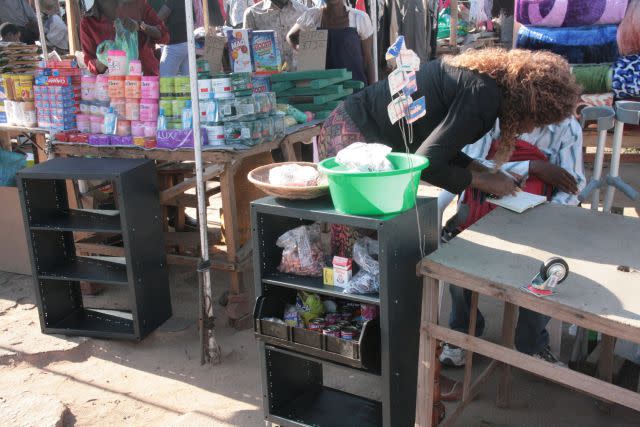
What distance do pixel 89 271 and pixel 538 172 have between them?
2519 millimetres

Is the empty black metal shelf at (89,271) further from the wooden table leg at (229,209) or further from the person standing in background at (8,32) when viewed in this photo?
the person standing in background at (8,32)

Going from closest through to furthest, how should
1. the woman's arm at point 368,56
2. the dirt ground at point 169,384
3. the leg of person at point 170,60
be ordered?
the dirt ground at point 169,384 → the leg of person at point 170,60 → the woman's arm at point 368,56

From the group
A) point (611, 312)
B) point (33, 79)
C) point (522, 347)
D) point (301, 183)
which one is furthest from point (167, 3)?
point (611, 312)

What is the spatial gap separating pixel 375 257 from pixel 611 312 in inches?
33.1

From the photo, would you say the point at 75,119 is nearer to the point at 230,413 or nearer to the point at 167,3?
the point at 167,3

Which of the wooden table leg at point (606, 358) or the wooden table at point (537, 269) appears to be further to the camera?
the wooden table leg at point (606, 358)

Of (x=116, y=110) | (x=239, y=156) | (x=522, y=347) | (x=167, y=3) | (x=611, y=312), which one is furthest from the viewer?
(x=167, y=3)

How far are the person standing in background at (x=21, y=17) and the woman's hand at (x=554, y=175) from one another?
710 centimetres

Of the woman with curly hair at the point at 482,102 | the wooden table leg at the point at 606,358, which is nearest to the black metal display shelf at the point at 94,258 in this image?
the woman with curly hair at the point at 482,102

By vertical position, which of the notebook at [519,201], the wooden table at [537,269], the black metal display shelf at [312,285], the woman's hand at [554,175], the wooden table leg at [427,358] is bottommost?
the wooden table leg at [427,358]

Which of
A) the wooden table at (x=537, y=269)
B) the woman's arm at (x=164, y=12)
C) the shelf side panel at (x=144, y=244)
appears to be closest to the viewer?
the wooden table at (x=537, y=269)

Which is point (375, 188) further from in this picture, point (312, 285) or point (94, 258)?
point (94, 258)

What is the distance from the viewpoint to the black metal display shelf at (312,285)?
6.94ft

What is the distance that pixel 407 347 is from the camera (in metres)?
2.26
